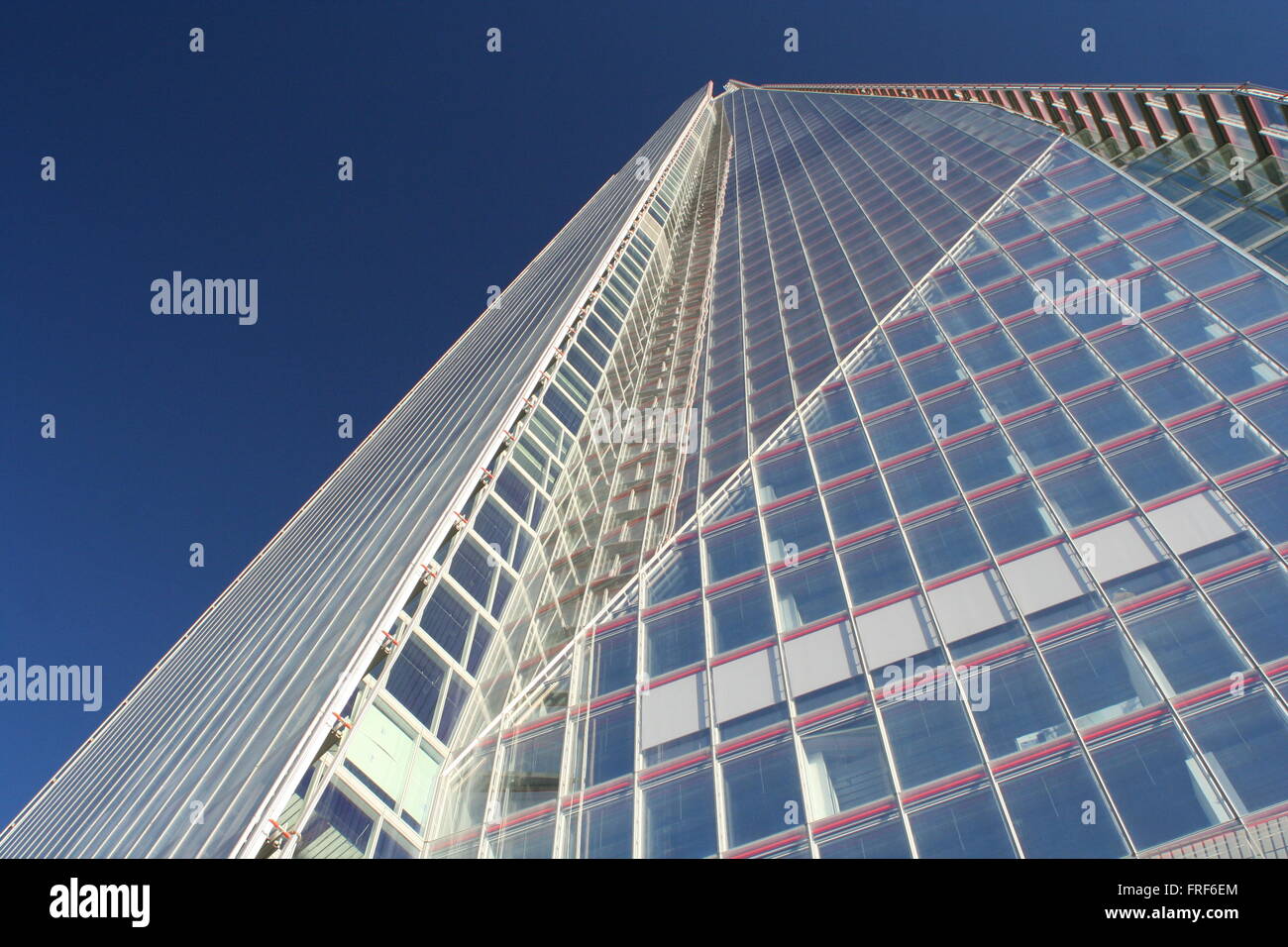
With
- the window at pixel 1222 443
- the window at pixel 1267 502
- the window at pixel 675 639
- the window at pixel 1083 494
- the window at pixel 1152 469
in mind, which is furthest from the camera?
the window at pixel 675 639

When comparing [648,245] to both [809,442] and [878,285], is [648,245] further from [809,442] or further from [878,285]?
[809,442]

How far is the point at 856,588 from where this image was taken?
18453 millimetres

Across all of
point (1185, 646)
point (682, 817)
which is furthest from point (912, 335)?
point (682, 817)

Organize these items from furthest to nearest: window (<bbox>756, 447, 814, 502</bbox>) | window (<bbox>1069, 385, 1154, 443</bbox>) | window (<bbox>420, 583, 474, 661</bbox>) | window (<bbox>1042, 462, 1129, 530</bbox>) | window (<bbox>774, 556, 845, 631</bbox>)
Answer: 1. window (<bbox>756, 447, 814, 502</bbox>)
2. window (<bbox>420, 583, 474, 661</bbox>)
3. window (<bbox>1069, 385, 1154, 443</bbox>)
4. window (<bbox>774, 556, 845, 631</bbox>)
5. window (<bbox>1042, 462, 1129, 530</bbox>)

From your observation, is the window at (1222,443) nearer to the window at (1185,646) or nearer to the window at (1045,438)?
the window at (1045,438)

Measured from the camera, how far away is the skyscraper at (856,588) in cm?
1325

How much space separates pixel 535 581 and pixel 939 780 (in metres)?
13.7

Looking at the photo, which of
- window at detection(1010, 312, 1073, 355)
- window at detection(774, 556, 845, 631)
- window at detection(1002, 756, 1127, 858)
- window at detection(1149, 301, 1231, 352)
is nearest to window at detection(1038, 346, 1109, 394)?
window at detection(1010, 312, 1073, 355)

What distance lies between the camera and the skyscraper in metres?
13.2

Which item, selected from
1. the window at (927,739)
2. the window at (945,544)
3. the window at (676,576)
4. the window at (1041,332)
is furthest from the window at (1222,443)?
the window at (676,576)

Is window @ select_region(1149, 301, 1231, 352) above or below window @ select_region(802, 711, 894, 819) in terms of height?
above

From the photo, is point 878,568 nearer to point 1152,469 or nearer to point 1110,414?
point 1152,469

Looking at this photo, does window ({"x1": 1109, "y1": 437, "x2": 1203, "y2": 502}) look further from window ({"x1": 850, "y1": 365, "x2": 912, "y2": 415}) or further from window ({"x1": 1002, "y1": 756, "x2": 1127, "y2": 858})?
window ({"x1": 850, "y1": 365, "x2": 912, "y2": 415})
